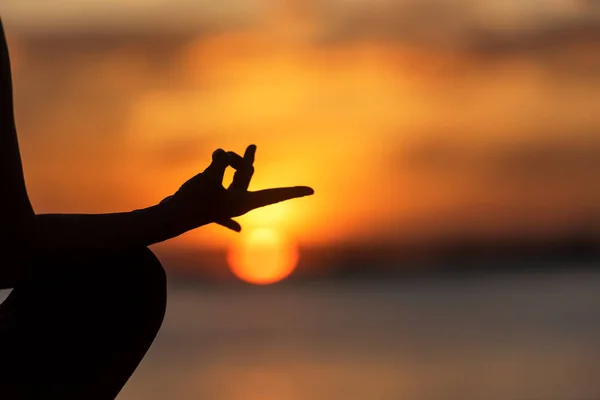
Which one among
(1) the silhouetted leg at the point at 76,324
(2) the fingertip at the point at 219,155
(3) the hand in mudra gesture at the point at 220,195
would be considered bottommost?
(1) the silhouetted leg at the point at 76,324

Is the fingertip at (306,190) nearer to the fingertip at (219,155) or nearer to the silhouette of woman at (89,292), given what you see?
the silhouette of woman at (89,292)

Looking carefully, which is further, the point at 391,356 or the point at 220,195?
the point at 391,356

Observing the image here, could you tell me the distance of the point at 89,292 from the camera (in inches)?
190

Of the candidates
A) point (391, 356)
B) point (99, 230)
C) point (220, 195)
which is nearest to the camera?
point (99, 230)

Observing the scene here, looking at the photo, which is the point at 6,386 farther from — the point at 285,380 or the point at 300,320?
the point at 300,320

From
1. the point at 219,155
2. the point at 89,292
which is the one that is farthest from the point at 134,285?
the point at 219,155

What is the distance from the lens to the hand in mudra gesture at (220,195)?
4.84 meters


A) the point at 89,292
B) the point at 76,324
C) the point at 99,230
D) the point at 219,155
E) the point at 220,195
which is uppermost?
the point at 219,155

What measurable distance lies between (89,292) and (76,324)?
129mm

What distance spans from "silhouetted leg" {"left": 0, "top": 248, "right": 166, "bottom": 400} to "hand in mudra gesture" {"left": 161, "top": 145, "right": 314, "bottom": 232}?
0.80 ft

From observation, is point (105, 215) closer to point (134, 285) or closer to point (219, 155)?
point (134, 285)

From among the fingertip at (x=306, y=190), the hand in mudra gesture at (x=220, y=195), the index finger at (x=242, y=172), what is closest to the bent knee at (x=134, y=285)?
the hand in mudra gesture at (x=220, y=195)

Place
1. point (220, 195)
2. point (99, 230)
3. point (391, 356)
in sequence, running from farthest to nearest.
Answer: point (391, 356) < point (220, 195) < point (99, 230)

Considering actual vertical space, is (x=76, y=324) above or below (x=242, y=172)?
below
